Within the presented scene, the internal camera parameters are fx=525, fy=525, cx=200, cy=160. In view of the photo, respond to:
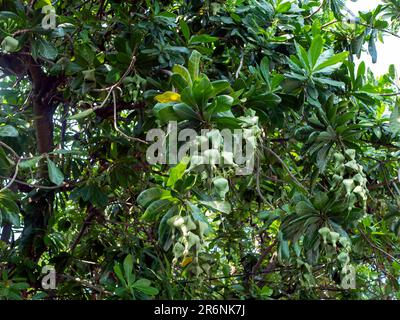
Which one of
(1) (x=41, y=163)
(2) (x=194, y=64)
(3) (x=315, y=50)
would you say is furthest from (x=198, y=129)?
(1) (x=41, y=163)

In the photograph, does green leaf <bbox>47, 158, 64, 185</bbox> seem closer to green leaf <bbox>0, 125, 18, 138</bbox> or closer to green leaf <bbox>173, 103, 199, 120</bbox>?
green leaf <bbox>0, 125, 18, 138</bbox>

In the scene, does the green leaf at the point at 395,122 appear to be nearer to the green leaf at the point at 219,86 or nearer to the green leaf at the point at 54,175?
the green leaf at the point at 219,86

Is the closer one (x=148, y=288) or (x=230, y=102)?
(x=230, y=102)

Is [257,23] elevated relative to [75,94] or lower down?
elevated

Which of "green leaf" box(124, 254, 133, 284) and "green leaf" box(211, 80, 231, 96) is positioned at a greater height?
"green leaf" box(211, 80, 231, 96)

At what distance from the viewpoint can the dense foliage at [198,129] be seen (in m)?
1.64

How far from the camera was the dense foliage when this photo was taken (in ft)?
5.39

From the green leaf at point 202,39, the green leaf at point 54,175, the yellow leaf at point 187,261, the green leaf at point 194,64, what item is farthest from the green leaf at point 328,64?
the green leaf at point 54,175

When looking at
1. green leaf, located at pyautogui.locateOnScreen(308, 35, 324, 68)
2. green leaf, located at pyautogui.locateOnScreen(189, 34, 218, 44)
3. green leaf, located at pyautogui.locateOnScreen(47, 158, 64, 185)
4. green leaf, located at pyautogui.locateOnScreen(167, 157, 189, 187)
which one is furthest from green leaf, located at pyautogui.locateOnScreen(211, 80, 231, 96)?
green leaf, located at pyautogui.locateOnScreen(47, 158, 64, 185)

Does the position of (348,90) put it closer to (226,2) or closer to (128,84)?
(226,2)

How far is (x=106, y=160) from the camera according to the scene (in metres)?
2.69

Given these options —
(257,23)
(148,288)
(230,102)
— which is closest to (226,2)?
(257,23)
